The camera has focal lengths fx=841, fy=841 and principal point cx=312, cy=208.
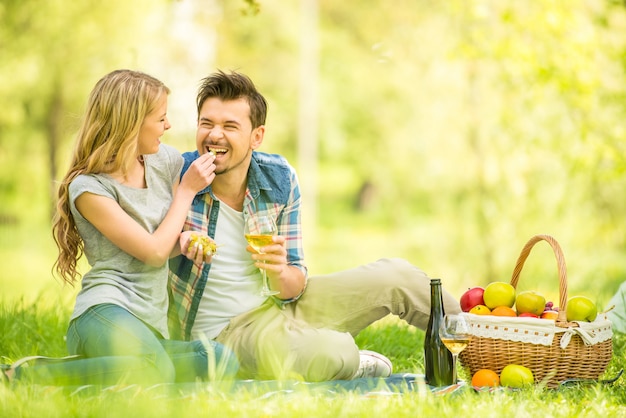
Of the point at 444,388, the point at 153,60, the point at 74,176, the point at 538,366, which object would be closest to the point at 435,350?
the point at 444,388

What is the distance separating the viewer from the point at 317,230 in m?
28.2

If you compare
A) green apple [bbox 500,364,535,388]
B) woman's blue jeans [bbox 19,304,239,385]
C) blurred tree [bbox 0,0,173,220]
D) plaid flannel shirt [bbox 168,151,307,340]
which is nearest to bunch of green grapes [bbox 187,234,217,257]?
plaid flannel shirt [bbox 168,151,307,340]

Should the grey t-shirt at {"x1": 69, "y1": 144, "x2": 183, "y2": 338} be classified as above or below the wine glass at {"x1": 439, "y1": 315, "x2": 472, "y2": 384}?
above

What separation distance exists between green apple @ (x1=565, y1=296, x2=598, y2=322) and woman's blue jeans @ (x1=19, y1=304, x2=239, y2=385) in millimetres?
1602

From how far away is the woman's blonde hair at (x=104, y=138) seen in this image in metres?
3.85

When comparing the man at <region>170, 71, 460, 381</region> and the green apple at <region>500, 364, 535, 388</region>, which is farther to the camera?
the man at <region>170, 71, 460, 381</region>

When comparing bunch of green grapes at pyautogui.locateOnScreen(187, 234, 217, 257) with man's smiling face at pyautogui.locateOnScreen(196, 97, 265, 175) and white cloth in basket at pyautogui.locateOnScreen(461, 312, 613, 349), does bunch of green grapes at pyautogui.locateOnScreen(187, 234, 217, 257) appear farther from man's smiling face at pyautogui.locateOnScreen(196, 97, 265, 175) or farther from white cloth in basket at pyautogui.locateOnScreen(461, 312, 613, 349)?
white cloth in basket at pyautogui.locateOnScreen(461, 312, 613, 349)

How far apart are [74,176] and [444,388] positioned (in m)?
1.92

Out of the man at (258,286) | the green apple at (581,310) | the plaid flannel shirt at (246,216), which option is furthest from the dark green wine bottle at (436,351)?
the plaid flannel shirt at (246,216)

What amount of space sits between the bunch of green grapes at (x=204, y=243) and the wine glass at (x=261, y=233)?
0.55ft

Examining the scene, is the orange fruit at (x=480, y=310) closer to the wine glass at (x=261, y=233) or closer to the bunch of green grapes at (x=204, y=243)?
the wine glass at (x=261, y=233)

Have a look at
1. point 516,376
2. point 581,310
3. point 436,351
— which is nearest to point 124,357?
point 436,351

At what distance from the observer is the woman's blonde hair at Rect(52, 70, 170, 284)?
385cm

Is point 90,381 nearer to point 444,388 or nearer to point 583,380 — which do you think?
point 444,388
